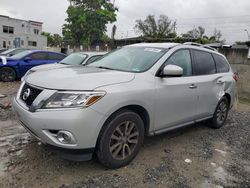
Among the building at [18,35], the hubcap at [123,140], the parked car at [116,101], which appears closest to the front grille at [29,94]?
the parked car at [116,101]

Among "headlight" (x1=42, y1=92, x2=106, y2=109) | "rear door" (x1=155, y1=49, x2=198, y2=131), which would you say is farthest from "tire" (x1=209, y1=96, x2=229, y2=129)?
"headlight" (x1=42, y1=92, x2=106, y2=109)

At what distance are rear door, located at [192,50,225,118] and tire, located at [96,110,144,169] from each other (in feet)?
5.21

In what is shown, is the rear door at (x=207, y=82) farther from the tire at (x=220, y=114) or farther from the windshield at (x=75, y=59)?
the windshield at (x=75, y=59)

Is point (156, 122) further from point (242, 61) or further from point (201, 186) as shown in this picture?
point (242, 61)

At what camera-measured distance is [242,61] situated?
11.0 metres

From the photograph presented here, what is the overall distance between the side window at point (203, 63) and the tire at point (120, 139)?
1.78m

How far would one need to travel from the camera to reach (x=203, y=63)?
478 centimetres

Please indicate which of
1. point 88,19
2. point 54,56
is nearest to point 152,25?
point 88,19

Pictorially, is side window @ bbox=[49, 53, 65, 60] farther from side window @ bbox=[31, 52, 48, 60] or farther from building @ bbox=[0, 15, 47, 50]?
building @ bbox=[0, 15, 47, 50]

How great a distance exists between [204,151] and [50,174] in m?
2.55

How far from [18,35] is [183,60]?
4297 centimetres

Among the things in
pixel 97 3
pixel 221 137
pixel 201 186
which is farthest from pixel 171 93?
pixel 97 3

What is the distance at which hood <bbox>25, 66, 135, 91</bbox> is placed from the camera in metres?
2.93

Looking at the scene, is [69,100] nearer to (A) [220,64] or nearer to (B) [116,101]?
(B) [116,101]
